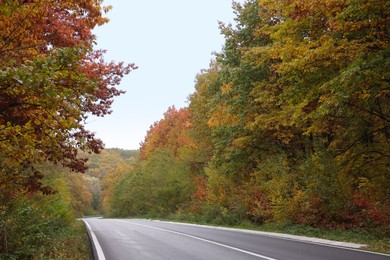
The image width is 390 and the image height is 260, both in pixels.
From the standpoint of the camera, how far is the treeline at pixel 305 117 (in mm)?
11039

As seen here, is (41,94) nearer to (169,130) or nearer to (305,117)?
(305,117)

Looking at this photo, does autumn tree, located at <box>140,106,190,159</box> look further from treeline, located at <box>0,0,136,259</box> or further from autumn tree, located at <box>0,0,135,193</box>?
autumn tree, located at <box>0,0,135,193</box>

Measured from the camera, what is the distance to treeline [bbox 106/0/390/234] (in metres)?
11.0

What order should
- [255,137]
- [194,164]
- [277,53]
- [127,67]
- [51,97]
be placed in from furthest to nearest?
[194,164]
[255,137]
[277,53]
[127,67]
[51,97]

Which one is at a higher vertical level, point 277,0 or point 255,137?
point 277,0

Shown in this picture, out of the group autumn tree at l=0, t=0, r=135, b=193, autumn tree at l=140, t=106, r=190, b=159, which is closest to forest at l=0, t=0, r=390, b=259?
autumn tree at l=0, t=0, r=135, b=193

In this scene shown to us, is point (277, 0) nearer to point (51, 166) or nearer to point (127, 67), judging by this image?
point (127, 67)

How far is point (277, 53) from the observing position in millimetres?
14094

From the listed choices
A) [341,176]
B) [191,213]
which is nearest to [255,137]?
[341,176]

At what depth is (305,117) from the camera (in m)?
12.7

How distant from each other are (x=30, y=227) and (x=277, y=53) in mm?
10748

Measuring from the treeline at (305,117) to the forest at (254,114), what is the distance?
0.06 meters

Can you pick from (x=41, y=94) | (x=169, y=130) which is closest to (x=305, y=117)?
(x=41, y=94)

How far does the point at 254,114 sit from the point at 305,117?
771 cm
